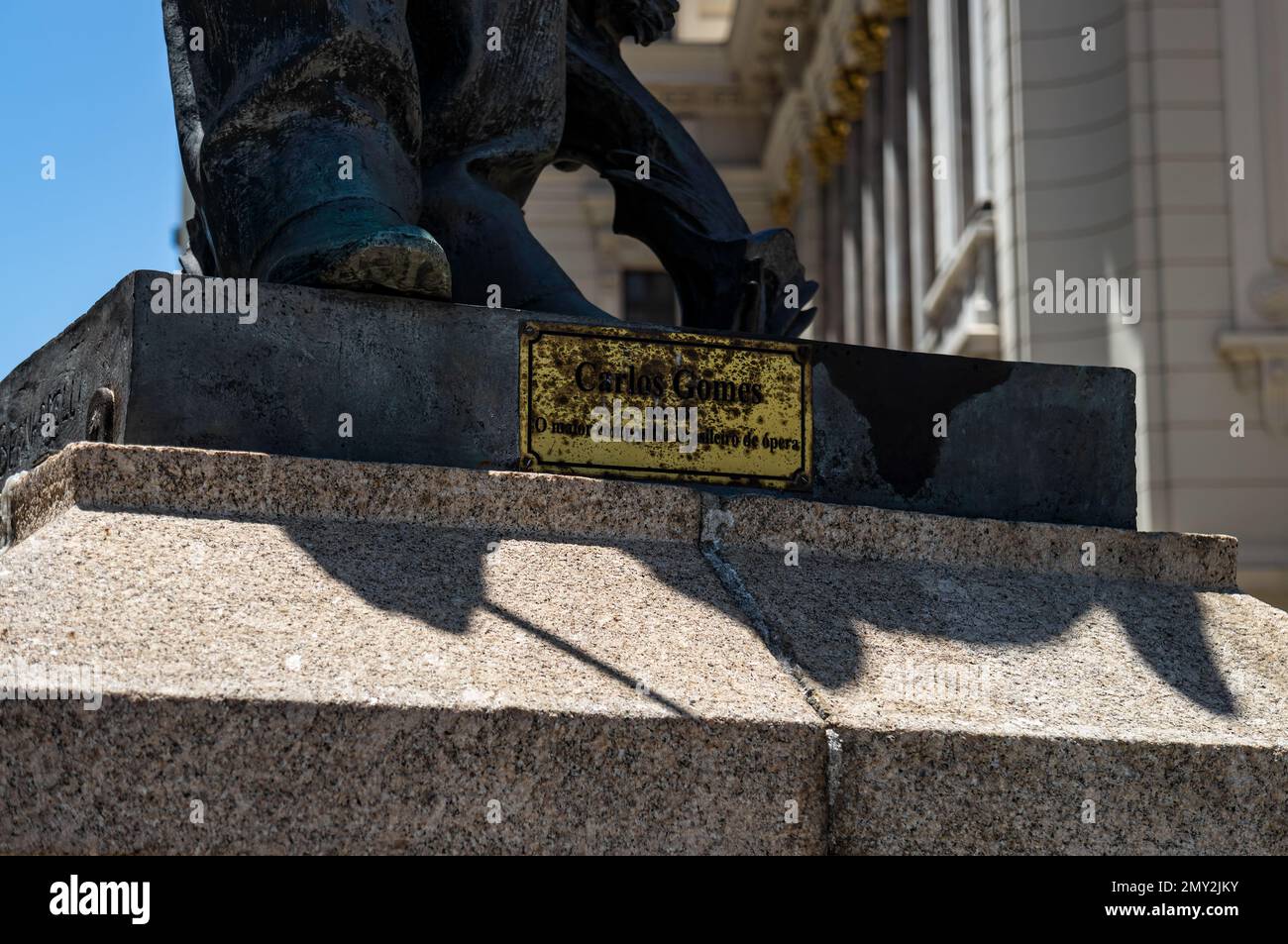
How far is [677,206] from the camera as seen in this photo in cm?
483

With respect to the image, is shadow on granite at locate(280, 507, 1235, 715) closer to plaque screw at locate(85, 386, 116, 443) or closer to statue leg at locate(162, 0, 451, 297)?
plaque screw at locate(85, 386, 116, 443)

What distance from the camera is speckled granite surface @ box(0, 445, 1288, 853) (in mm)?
2684

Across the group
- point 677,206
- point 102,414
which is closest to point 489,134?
point 677,206

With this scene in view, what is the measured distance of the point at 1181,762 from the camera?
317 cm

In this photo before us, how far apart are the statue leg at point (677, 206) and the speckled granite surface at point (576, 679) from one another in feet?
3.16

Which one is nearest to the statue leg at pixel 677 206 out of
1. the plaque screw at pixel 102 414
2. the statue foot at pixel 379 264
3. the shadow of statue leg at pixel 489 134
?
the shadow of statue leg at pixel 489 134

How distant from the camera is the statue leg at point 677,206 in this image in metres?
4.66

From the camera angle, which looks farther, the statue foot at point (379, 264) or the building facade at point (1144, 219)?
the building facade at point (1144, 219)

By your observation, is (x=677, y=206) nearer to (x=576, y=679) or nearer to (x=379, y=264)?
(x=379, y=264)

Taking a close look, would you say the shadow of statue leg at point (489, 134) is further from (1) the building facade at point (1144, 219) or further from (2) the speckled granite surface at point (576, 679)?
(1) the building facade at point (1144, 219)

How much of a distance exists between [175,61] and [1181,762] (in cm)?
256

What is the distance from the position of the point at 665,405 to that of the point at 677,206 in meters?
1.06
